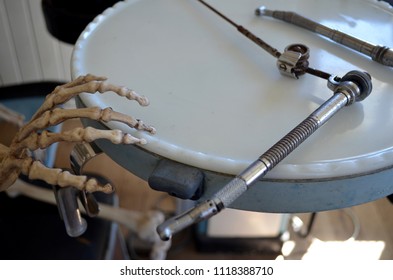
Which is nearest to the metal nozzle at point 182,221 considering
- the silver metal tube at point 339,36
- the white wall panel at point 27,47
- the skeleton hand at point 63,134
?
the skeleton hand at point 63,134

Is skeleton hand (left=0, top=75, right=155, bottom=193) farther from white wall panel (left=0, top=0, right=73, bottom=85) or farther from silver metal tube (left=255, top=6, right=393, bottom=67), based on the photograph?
white wall panel (left=0, top=0, right=73, bottom=85)

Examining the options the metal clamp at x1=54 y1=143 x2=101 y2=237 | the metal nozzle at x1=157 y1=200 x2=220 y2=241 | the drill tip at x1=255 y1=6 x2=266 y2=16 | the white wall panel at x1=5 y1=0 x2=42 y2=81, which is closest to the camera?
the metal nozzle at x1=157 y1=200 x2=220 y2=241

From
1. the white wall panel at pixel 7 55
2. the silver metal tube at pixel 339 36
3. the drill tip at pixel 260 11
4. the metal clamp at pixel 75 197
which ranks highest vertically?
the silver metal tube at pixel 339 36

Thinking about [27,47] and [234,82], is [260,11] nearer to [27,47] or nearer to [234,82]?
[234,82]

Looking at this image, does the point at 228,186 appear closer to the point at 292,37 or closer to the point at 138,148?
the point at 138,148

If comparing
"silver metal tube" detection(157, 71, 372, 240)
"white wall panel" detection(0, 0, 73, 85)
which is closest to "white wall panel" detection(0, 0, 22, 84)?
"white wall panel" detection(0, 0, 73, 85)

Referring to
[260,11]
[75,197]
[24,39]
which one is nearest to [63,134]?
[75,197]

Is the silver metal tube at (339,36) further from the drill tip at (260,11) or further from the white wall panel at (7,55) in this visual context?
the white wall panel at (7,55)
